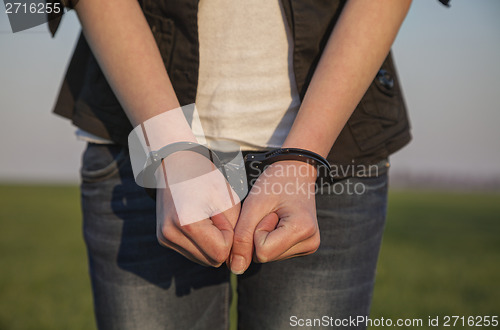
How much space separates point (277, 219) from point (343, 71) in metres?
0.44

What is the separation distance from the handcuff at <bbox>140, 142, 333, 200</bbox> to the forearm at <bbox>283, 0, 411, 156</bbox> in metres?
0.04

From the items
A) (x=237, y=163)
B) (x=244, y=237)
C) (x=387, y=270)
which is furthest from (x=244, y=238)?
(x=387, y=270)

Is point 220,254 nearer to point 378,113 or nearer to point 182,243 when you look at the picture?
point 182,243

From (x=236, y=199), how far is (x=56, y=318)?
5.14 meters

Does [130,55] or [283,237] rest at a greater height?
[130,55]

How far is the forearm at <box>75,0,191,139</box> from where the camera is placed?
1.07 m

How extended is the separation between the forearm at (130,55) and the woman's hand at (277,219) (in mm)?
280

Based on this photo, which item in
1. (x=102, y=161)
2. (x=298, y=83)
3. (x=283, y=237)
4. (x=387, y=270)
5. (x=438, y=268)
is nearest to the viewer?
(x=283, y=237)

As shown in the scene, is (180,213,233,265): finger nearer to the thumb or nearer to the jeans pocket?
the thumb

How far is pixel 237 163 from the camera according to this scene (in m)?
1.16

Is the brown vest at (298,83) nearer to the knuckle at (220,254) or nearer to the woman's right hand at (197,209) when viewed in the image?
the woman's right hand at (197,209)

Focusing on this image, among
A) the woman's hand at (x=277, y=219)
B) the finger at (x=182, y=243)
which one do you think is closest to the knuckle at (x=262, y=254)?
the woman's hand at (x=277, y=219)

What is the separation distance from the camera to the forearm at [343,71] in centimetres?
105

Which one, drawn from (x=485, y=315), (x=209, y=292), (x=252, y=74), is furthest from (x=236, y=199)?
(x=485, y=315)
